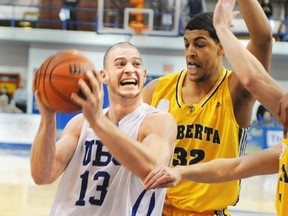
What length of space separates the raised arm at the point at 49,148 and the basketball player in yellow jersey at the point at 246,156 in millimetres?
470

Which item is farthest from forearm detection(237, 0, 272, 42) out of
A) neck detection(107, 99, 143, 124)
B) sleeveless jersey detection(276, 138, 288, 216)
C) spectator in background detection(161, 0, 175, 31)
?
spectator in background detection(161, 0, 175, 31)

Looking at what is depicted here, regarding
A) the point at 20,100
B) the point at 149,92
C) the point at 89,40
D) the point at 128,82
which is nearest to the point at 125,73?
the point at 128,82

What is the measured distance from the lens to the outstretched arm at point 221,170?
7.91 ft

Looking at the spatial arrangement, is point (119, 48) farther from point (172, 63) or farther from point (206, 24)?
point (172, 63)

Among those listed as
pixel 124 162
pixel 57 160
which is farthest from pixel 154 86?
pixel 124 162

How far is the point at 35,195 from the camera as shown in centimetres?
821

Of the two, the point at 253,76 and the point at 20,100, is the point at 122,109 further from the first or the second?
the point at 20,100

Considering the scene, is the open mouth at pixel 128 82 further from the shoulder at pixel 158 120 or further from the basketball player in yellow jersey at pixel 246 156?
the basketball player in yellow jersey at pixel 246 156

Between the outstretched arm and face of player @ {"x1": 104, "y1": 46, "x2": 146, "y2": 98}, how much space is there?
0.46m

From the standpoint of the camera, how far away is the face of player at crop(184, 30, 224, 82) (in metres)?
3.52

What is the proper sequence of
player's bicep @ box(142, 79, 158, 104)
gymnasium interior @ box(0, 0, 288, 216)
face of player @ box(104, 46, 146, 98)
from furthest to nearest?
gymnasium interior @ box(0, 0, 288, 216) → player's bicep @ box(142, 79, 158, 104) → face of player @ box(104, 46, 146, 98)

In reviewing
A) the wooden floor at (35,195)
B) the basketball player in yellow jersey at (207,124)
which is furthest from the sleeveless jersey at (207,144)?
the wooden floor at (35,195)

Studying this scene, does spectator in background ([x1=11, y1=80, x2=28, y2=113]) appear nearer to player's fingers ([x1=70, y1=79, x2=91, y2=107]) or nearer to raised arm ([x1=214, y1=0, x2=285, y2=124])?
raised arm ([x1=214, y1=0, x2=285, y2=124])

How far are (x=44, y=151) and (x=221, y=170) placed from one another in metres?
0.87
